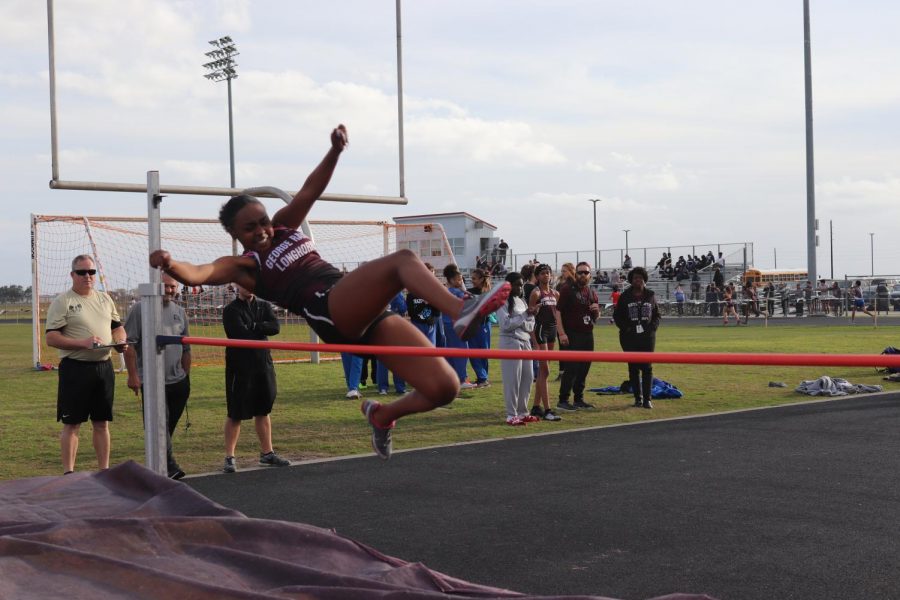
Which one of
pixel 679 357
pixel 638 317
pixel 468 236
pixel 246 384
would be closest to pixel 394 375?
pixel 638 317

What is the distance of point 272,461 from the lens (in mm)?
8094

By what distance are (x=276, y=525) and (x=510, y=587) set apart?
125 cm

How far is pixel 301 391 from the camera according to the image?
13836mm

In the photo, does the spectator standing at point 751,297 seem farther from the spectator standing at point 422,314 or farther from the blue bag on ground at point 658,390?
the spectator standing at point 422,314

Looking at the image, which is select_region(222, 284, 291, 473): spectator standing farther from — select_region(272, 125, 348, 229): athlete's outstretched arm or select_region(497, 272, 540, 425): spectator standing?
select_region(272, 125, 348, 229): athlete's outstretched arm

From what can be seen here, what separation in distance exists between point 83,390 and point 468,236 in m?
37.7

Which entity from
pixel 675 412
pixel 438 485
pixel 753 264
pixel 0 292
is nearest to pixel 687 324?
pixel 753 264

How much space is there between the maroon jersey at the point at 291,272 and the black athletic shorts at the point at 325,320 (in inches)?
1.4

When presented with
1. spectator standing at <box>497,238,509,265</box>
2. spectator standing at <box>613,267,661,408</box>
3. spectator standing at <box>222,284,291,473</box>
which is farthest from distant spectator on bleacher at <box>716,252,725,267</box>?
spectator standing at <box>222,284,291,473</box>

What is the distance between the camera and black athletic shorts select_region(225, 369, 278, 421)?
800 centimetres

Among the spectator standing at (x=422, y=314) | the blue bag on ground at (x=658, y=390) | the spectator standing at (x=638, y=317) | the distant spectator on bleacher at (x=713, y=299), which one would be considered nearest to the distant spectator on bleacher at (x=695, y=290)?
the distant spectator on bleacher at (x=713, y=299)

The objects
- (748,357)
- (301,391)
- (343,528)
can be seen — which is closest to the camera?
(748,357)

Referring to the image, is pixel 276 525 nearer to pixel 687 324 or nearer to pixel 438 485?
pixel 438 485

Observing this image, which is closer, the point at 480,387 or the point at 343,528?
the point at 343,528
